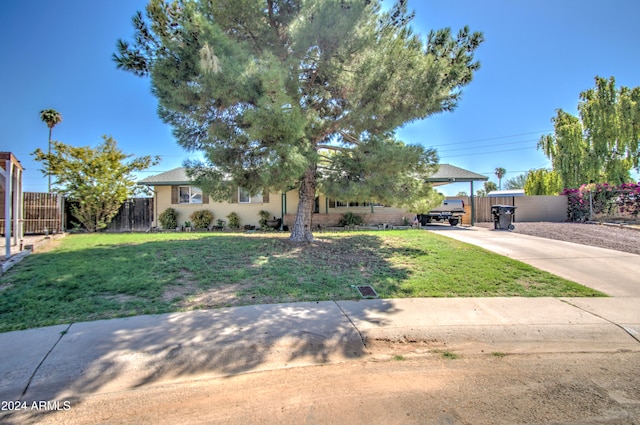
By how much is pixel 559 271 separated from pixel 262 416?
25.1 ft

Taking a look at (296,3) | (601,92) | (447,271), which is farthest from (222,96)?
(601,92)

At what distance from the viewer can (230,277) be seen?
253 inches

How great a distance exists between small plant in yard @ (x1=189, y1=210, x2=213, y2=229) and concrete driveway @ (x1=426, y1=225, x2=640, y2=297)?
12624 mm

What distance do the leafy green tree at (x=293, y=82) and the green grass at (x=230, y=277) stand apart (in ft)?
6.04

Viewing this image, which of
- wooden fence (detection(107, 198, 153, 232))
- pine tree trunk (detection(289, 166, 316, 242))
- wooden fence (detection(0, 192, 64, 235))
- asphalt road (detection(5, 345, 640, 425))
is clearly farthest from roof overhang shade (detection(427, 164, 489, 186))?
wooden fence (detection(0, 192, 64, 235))

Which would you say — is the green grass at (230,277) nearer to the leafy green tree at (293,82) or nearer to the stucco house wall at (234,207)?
the leafy green tree at (293,82)

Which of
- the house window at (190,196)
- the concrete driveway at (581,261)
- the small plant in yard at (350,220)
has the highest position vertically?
the house window at (190,196)

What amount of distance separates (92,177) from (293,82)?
37.5ft

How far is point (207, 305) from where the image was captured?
501 centimetres

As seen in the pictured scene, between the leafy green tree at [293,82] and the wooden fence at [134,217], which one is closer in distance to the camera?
the leafy green tree at [293,82]

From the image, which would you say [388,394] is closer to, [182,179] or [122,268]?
[122,268]

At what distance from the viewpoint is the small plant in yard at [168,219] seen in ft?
54.4

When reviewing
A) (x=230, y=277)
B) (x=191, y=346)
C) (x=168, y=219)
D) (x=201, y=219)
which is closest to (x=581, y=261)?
(x=230, y=277)

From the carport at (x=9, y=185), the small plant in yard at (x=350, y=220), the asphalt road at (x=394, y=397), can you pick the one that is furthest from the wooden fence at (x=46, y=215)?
the asphalt road at (x=394, y=397)
